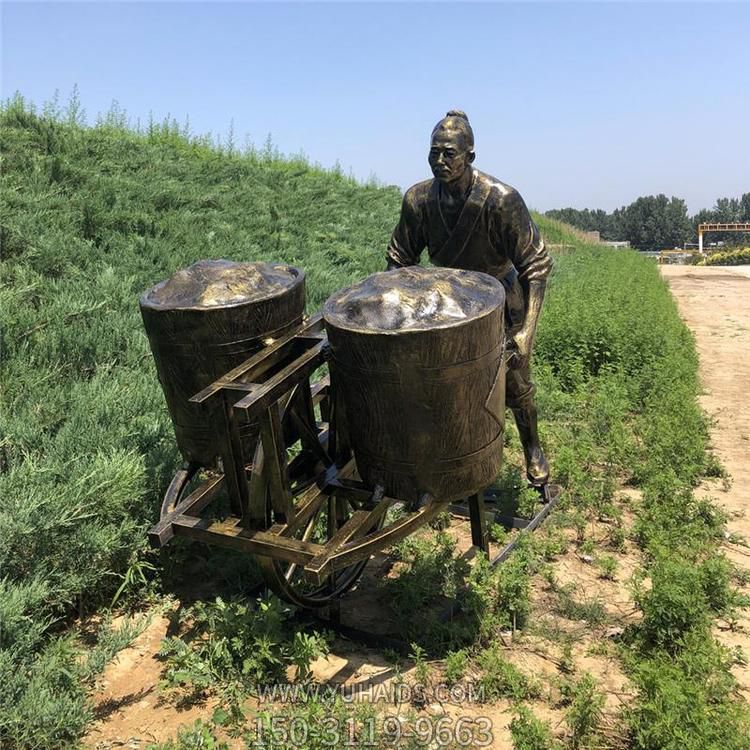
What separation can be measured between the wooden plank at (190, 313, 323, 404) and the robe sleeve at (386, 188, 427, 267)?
33.4 inches

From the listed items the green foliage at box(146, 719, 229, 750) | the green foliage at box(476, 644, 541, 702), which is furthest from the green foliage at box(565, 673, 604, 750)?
the green foliage at box(146, 719, 229, 750)

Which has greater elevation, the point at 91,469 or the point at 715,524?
the point at 91,469

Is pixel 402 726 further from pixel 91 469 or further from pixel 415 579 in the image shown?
pixel 91 469

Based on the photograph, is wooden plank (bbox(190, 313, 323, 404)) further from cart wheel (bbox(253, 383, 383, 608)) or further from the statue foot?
the statue foot

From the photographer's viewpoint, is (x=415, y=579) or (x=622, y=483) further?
(x=622, y=483)

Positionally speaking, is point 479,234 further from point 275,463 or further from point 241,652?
point 241,652

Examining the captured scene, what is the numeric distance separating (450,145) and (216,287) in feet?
3.70

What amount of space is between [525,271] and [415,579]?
151cm

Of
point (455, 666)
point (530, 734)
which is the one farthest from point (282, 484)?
point (530, 734)

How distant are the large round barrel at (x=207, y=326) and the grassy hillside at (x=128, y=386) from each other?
0.81 meters

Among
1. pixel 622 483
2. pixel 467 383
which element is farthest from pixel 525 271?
pixel 622 483

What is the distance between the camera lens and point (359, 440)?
Answer: 2.39m

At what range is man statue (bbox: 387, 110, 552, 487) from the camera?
2869 millimetres

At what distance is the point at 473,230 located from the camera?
312cm
